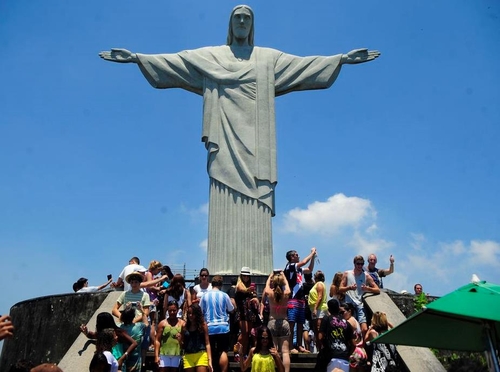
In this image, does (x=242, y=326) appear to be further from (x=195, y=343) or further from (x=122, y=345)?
(x=122, y=345)

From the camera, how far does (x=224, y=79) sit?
1362cm

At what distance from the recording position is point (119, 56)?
1370 centimetres

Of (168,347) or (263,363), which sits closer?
(263,363)

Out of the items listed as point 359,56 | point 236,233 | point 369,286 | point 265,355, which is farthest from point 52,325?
point 359,56

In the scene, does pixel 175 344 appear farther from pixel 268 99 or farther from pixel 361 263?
pixel 268 99

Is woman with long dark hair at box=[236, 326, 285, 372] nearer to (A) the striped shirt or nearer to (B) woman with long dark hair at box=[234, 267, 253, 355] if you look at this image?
(A) the striped shirt

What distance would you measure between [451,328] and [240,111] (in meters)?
9.14

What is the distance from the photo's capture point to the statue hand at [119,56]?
13594mm

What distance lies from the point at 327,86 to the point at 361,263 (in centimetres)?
645

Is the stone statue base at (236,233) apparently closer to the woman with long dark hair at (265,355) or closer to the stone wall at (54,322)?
the stone wall at (54,322)

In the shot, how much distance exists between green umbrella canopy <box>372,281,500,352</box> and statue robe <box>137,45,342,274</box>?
751 centimetres

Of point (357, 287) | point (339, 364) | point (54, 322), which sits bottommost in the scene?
point (339, 364)

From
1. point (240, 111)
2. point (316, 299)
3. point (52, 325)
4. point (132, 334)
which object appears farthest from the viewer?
point (240, 111)

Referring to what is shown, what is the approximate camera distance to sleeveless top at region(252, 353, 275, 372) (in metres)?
6.63
